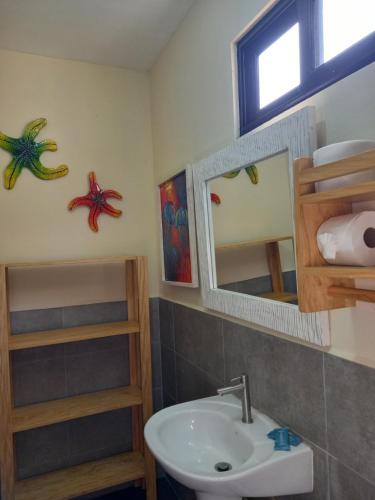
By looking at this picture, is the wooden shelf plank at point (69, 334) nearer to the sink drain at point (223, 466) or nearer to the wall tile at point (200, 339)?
the wall tile at point (200, 339)

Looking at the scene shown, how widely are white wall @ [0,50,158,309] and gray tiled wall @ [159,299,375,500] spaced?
80cm

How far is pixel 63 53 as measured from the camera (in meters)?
2.05

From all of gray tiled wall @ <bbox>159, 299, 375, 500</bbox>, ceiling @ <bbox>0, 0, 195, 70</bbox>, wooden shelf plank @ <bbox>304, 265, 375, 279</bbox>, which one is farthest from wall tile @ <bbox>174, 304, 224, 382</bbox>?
ceiling @ <bbox>0, 0, 195, 70</bbox>

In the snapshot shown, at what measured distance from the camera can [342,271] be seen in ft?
2.37

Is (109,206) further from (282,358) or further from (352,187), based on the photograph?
(352,187)

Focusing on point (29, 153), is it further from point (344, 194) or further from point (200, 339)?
point (344, 194)

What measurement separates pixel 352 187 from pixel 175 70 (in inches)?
60.7

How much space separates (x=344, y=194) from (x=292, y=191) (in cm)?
40

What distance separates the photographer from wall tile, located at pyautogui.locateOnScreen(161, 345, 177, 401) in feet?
6.86

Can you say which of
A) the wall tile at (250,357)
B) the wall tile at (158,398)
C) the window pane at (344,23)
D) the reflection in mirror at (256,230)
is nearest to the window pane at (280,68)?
the window pane at (344,23)

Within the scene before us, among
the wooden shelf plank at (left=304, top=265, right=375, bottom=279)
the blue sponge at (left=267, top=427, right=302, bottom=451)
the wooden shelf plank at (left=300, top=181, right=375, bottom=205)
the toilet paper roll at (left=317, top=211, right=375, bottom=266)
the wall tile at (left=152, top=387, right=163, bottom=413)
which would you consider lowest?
the wall tile at (left=152, top=387, right=163, bottom=413)

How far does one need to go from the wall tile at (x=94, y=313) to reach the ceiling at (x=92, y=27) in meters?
1.46

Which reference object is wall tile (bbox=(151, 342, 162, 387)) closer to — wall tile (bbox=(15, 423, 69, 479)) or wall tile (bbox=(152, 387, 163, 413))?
wall tile (bbox=(152, 387, 163, 413))

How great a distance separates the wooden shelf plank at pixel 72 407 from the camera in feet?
5.79
